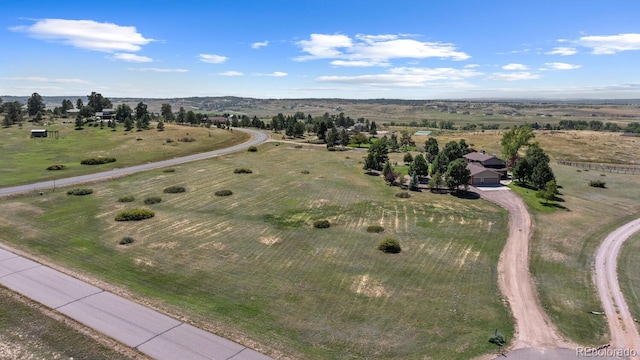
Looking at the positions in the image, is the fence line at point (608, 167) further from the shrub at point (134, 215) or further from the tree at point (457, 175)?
the shrub at point (134, 215)

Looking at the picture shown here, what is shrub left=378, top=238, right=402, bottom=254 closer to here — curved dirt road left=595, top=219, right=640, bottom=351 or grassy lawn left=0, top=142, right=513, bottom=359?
grassy lawn left=0, top=142, right=513, bottom=359

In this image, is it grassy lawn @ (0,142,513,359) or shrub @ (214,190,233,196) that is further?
shrub @ (214,190,233,196)

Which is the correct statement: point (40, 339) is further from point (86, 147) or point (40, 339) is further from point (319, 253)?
point (86, 147)

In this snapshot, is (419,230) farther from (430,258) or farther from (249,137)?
(249,137)

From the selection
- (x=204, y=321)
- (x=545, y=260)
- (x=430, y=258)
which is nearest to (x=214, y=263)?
(x=204, y=321)

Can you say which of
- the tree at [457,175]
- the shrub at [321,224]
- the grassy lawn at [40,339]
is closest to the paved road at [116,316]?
the grassy lawn at [40,339]

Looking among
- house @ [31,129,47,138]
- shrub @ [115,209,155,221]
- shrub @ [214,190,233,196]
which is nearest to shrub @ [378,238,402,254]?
shrub @ [115,209,155,221]
